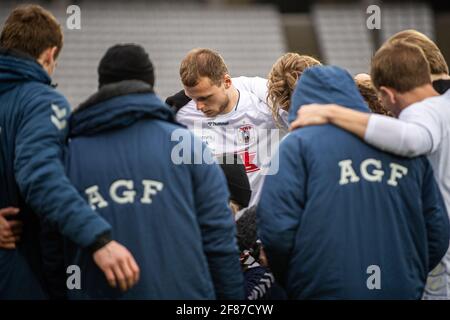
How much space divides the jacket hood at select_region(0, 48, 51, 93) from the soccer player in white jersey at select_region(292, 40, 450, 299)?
1.01 m

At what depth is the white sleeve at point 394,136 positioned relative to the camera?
2.58m

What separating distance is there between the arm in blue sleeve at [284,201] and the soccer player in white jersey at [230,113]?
4.20ft

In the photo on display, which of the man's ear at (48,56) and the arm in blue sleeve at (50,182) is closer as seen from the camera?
the arm in blue sleeve at (50,182)

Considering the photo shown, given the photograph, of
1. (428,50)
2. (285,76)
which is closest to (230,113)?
(285,76)

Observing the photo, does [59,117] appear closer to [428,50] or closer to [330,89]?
[330,89]

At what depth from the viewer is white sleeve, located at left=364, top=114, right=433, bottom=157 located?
8.48 ft

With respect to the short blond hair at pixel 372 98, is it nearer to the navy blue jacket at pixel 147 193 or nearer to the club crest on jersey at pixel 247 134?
the club crest on jersey at pixel 247 134

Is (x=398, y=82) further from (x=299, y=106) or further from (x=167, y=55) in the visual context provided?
(x=167, y=55)

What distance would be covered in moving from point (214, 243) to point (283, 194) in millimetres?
308

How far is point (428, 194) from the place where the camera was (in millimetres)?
2725

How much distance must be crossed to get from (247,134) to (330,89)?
152 cm

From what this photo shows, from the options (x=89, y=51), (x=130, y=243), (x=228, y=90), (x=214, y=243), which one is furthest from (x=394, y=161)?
(x=89, y=51)

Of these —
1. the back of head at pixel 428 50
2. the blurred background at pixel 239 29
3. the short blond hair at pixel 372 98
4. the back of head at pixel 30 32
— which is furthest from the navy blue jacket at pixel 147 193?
the blurred background at pixel 239 29

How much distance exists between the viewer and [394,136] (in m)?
2.59
